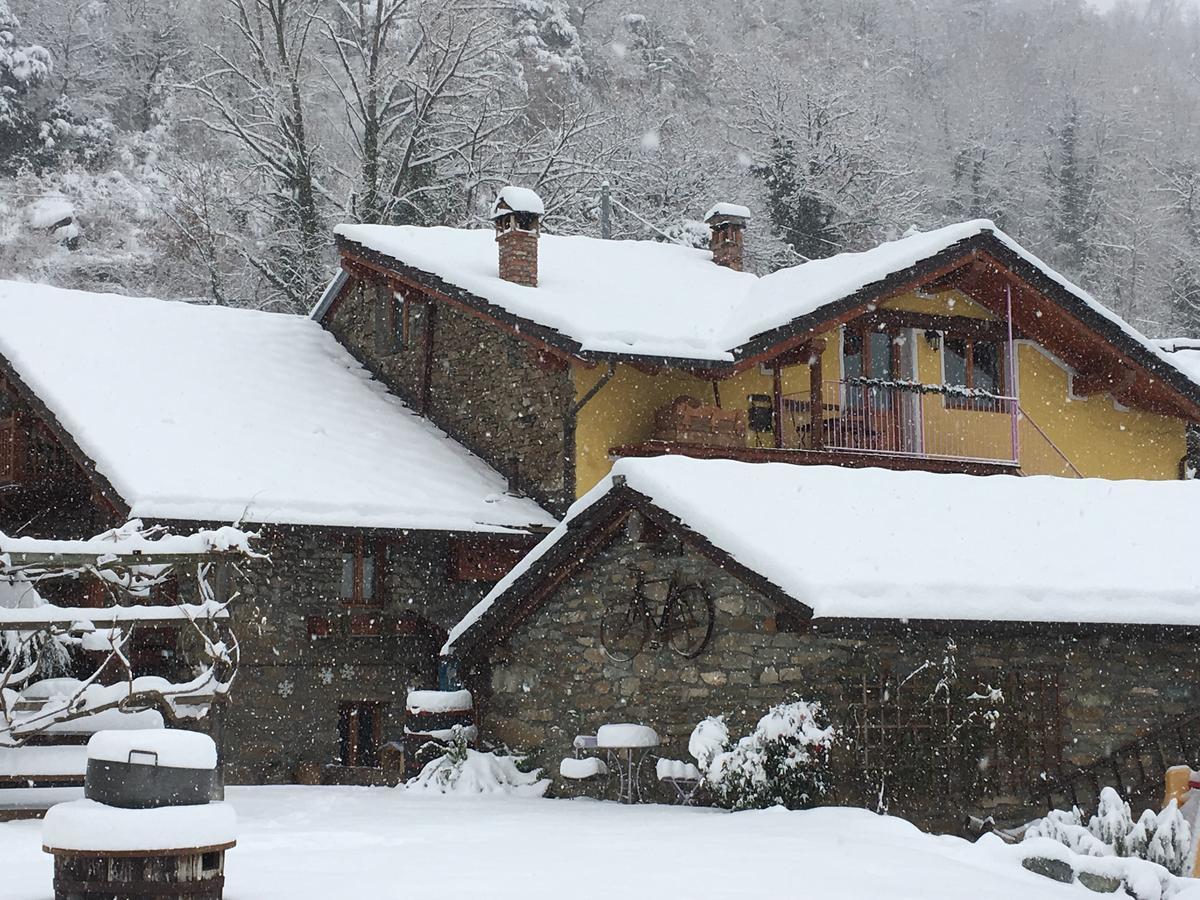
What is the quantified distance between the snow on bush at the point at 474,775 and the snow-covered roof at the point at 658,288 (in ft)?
16.2

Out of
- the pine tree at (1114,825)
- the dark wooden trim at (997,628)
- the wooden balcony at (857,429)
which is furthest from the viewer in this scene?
the wooden balcony at (857,429)

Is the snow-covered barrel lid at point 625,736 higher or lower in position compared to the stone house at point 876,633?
lower

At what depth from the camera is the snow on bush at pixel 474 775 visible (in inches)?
537

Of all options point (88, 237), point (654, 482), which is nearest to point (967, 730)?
point (654, 482)

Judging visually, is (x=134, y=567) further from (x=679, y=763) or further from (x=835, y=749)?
(x=835, y=749)

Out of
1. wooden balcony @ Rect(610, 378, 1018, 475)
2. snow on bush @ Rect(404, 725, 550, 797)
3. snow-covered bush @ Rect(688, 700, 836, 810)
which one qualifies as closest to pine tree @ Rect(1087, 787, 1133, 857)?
snow-covered bush @ Rect(688, 700, 836, 810)

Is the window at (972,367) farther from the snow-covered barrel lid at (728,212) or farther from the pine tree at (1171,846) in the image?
the pine tree at (1171,846)

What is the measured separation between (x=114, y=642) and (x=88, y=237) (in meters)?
29.7

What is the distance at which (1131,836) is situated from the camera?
961 centimetres

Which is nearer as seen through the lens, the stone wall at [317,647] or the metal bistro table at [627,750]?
the metal bistro table at [627,750]

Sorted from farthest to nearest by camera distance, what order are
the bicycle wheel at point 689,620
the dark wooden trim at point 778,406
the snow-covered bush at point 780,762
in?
the dark wooden trim at point 778,406 < the bicycle wheel at point 689,620 < the snow-covered bush at point 780,762

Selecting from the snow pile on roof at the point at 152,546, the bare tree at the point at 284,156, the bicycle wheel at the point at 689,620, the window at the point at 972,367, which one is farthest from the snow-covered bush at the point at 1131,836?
the bare tree at the point at 284,156

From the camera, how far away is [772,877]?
8406 mm

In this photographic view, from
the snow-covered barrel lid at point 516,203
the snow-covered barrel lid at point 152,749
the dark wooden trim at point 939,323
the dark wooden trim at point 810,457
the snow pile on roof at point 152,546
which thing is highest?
the snow-covered barrel lid at point 516,203
